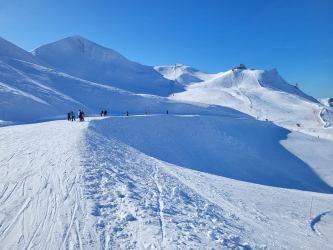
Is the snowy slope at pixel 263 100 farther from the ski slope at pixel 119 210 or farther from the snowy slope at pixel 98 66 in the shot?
the ski slope at pixel 119 210

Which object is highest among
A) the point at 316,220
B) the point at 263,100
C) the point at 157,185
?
the point at 263,100

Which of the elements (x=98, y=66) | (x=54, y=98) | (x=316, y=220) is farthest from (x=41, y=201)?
(x=98, y=66)

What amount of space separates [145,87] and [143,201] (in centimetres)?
6573

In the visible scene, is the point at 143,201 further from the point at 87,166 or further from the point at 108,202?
the point at 87,166

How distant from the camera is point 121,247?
371 cm

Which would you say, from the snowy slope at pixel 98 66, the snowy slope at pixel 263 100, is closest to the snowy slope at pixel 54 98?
the snowy slope at pixel 263 100

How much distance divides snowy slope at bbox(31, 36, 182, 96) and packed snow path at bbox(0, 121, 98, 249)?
184ft

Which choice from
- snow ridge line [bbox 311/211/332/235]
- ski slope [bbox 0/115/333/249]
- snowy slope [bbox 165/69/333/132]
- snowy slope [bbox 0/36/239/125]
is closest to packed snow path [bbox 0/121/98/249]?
ski slope [bbox 0/115/333/249]

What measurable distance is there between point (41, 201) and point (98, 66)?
79.2m

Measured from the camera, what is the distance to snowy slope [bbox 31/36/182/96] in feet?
216

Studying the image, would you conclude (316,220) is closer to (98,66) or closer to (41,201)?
(41,201)

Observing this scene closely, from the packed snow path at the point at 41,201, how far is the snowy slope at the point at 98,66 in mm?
56045

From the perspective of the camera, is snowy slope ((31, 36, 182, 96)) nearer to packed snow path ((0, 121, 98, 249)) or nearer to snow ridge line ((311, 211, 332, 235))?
packed snow path ((0, 121, 98, 249))

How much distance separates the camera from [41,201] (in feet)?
16.3
